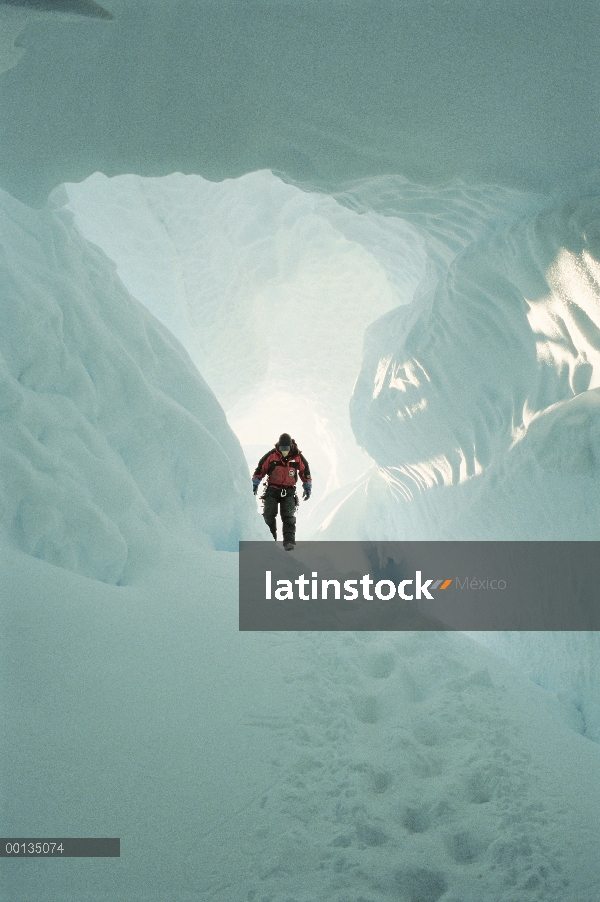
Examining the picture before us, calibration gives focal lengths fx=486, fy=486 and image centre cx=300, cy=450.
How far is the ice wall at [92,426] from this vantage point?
10.4 ft

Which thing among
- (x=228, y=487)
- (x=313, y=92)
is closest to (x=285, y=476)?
(x=228, y=487)

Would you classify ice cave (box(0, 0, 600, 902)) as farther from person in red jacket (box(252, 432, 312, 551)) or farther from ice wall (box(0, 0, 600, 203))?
person in red jacket (box(252, 432, 312, 551))

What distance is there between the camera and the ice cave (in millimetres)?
1772

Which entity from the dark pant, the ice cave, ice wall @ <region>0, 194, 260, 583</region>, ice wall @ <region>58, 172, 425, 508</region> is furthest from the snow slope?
ice wall @ <region>58, 172, 425, 508</region>

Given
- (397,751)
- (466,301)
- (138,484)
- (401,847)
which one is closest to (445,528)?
(466,301)

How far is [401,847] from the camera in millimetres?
1825

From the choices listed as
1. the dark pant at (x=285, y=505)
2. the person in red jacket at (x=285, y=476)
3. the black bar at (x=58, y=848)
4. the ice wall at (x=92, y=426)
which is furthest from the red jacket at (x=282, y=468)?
the black bar at (x=58, y=848)

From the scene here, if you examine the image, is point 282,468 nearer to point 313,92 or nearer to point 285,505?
point 285,505

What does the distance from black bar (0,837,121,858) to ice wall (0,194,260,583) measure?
1.64 m

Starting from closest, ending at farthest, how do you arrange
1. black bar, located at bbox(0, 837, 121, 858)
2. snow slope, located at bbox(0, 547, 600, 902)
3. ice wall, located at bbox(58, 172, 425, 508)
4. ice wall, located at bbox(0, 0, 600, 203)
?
black bar, located at bbox(0, 837, 121, 858)
snow slope, located at bbox(0, 547, 600, 902)
ice wall, located at bbox(0, 0, 600, 203)
ice wall, located at bbox(58, 172, 425, 508)

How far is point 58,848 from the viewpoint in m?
1.56

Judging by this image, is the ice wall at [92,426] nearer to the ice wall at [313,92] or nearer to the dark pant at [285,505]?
the dark pant at [285,505]

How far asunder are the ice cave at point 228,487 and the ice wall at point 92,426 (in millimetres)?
27

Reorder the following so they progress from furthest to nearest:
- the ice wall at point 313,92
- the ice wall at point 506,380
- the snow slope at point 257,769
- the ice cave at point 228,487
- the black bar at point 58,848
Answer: the ice wall at point 506,380 → the ice wall at point 313,92 → the ice cave at point 228,487 → the snow slope at point 257,769 → the black bar at point 58,848
